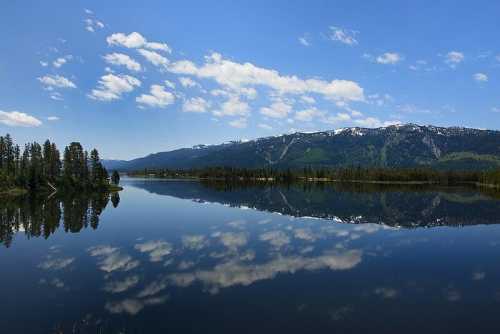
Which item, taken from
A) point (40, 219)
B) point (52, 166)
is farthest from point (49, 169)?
point (40, 219)

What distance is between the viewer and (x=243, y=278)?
3656 centimetres

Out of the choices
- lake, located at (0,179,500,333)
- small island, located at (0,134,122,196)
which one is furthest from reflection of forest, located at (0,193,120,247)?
Answer: small island, located at (0,134,122,196)

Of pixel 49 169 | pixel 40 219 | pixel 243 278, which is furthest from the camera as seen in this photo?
pixel 49 169

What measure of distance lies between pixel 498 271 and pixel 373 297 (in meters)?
20.4

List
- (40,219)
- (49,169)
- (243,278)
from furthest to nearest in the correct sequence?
(49,169), (40,219), (243,278)

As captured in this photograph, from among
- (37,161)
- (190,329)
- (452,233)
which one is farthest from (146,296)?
(37,161)

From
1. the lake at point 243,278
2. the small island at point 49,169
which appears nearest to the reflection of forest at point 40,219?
the lake at point 243,278

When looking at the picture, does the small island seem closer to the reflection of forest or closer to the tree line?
the tree line

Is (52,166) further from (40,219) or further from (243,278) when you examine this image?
(243,278)

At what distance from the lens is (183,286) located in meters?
33.5

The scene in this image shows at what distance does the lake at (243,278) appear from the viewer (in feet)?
84.0

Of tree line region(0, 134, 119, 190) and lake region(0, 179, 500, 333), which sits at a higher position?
tree line region(0, 134, 119, 190)

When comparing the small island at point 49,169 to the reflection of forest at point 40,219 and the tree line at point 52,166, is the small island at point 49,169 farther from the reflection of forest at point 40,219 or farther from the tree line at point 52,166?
the reflection of forest at point 40,219

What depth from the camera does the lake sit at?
84.0 ft
